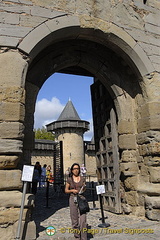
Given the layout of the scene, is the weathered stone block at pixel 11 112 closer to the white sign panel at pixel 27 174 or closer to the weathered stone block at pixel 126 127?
the white sign panel at pixel 27 174

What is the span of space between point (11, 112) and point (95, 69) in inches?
107

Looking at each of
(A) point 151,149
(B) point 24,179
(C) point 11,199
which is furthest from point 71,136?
(B) point 24,179

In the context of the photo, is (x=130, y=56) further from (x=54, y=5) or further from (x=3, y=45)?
(x=3, y=45)

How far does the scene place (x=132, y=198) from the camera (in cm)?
475

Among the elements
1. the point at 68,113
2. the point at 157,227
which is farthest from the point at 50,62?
the point at 68,113

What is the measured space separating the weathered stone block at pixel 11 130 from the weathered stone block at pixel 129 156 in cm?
245

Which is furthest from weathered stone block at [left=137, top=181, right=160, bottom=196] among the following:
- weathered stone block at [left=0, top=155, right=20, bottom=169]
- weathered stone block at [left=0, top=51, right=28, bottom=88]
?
weathered stone block at [left=0, top=51, right=28, bottom=88]

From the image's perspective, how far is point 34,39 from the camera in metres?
3.87

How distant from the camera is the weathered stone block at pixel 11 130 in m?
3.29

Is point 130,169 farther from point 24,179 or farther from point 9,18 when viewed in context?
point 9,18

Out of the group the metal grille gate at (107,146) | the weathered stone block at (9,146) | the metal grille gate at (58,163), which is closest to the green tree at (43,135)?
the metal grille gate at (58,163)

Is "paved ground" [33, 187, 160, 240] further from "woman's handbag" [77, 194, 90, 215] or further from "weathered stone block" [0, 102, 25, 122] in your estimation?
"weathered stone block" [0, 102, 25, 122]

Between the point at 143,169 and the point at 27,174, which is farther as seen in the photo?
the point at 143,169

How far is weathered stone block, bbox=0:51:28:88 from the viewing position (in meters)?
3.51
